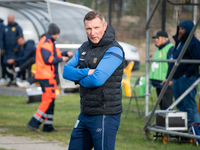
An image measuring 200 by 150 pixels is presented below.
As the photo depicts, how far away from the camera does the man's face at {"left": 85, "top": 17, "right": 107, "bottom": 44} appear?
10.9ft

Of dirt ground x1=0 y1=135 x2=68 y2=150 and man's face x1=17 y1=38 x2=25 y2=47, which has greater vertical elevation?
man's face x1=17 y1=38 x2=25 y2=47

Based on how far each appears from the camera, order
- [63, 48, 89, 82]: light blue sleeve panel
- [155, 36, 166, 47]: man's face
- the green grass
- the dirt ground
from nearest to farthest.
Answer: [63, 48, 89, 82]: light blue sleeve panel, the dirt ground, the green grass, [155, 36, 166, 47]: man's face

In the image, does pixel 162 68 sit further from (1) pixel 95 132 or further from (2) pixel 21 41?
(2) pixel 21 41

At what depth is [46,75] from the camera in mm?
6805

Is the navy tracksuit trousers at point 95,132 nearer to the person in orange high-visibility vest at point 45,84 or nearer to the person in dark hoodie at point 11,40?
the person in orange high-visibility vest at point 45,84

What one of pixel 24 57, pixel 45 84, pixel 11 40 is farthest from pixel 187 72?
pixel 11 40

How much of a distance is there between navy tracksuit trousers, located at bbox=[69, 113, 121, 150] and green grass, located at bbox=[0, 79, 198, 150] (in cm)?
239

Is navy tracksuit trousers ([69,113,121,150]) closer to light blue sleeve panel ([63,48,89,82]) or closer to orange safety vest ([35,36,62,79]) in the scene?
light blue sleeve panel ([63,48,89,82])

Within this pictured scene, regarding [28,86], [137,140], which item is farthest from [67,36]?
[137,140]

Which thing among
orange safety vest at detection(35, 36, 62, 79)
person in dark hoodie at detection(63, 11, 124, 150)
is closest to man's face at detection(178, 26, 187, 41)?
orange safety vest at detection(35, 36, 62, 79)

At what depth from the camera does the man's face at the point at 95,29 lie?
3309 millimetres

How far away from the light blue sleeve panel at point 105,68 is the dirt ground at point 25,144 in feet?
8.92

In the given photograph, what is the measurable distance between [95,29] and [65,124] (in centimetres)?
465

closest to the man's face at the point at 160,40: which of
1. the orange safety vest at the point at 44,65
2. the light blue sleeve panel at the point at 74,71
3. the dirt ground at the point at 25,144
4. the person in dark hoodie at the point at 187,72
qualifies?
the person in dark hoodie at the point at 187,72
